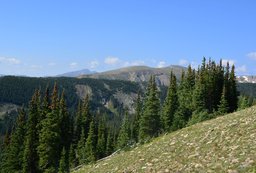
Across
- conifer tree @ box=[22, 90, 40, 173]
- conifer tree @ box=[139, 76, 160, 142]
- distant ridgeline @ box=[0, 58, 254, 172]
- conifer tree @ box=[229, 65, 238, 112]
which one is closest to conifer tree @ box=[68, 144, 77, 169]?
distant ridgeline @ box=[0, 58, 254, 172]

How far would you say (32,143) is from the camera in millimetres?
74000

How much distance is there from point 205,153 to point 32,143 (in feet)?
185

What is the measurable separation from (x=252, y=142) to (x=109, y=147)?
8470 cm

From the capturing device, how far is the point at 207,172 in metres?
19.6

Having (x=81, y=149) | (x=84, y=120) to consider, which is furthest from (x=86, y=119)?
(x=81, y=149)

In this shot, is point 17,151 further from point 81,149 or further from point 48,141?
point 81,149

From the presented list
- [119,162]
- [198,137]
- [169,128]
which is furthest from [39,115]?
[198,137]

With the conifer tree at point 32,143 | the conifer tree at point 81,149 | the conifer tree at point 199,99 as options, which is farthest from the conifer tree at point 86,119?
the conifer tree at point 199,99

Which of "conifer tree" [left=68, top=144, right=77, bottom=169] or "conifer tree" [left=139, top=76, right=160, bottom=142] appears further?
"conifer tree" [left=68, top=144, right=77, bottom=169]

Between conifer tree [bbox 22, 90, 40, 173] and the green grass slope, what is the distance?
44.7 meters

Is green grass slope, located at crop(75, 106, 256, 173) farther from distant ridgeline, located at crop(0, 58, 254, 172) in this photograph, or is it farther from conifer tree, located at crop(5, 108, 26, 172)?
conifer tree, located at crop(5, 108, 26, 172)

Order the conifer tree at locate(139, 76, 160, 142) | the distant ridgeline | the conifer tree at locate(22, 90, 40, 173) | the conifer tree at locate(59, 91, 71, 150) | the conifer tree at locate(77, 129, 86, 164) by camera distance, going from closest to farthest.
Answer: the distant ridgeline
the conifer tree at locate(22, 90, 40, 173)
the conifer tree at locate(139, 76, 160, 142)
the conifer tree at locate(59, 91, 71, 150)
the conifer tree at locate(77, 129, 86, 164)

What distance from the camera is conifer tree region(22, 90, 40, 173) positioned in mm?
73250

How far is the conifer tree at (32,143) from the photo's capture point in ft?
240
